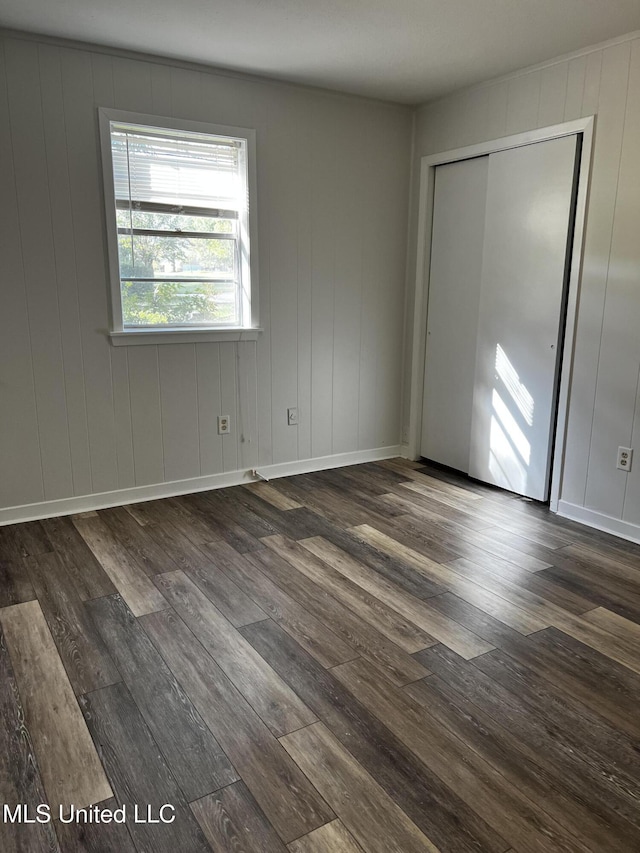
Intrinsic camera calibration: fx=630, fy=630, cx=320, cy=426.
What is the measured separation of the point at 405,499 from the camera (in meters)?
3.94

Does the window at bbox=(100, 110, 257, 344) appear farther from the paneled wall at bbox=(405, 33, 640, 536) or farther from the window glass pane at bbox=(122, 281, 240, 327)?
the paneled wall at bbox=(405, 33, 640, 536)

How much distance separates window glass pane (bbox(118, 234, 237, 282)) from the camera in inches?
141

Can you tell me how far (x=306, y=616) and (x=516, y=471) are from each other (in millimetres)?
1978

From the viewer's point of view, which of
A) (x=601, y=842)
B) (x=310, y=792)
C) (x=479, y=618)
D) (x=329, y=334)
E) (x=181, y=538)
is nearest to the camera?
(x=601, y=842)

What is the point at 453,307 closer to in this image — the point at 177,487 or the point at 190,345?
the point at 190,345

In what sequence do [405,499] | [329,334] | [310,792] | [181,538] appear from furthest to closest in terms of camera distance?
[329,334] < [405,499] < [181,538] < [310,792]

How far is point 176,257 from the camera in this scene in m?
3.73

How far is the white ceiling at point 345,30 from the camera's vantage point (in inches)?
109

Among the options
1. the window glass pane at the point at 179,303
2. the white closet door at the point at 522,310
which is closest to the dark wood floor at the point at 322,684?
Result: the white closet door at the point at 522,310

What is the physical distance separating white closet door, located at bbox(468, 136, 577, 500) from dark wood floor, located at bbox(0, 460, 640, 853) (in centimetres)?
57

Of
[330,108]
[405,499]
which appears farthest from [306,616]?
[330,108]

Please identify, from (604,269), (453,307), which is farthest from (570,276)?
(453,307)

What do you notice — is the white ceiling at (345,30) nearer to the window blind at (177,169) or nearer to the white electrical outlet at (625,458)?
the window blind at (177,169)

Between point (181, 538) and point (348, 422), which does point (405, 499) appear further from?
point (181, 538)
